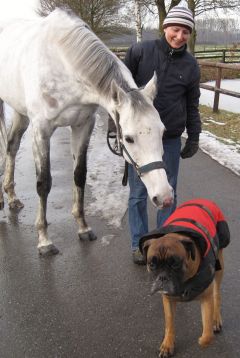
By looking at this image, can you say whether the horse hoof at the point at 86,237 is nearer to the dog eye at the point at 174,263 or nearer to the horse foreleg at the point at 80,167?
the horse foreleg at the point at 80,167

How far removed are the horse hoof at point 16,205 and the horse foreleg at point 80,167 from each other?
0.92 metres

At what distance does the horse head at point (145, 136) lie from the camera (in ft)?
9.11

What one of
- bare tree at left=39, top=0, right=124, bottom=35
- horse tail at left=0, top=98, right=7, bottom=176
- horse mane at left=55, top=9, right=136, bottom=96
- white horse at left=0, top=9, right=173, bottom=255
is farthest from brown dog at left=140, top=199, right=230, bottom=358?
bare tree at left=39, top=0, right=124, bottom=35

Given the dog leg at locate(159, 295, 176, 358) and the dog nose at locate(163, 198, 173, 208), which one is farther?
the dog nose at locate(163, 198, 173, 208)

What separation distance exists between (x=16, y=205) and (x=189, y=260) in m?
3.18

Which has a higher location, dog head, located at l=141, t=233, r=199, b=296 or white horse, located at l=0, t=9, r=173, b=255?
white horse, located at l=0, t=9, r=173, b=255

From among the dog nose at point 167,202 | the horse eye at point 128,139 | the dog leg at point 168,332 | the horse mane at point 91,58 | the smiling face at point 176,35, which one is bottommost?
the dog leg at point 168,332

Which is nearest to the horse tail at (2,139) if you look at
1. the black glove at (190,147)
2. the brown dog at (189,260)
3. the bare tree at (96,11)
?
the black glove at (190,147)

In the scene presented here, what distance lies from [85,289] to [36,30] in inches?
104

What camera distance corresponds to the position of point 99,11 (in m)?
30.6

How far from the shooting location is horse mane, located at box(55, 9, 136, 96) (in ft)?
10.5

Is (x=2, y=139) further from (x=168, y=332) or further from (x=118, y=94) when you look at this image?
(x=168, y=332)

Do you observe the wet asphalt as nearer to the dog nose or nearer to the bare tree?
the dog nose

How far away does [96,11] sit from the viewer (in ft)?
99.4
